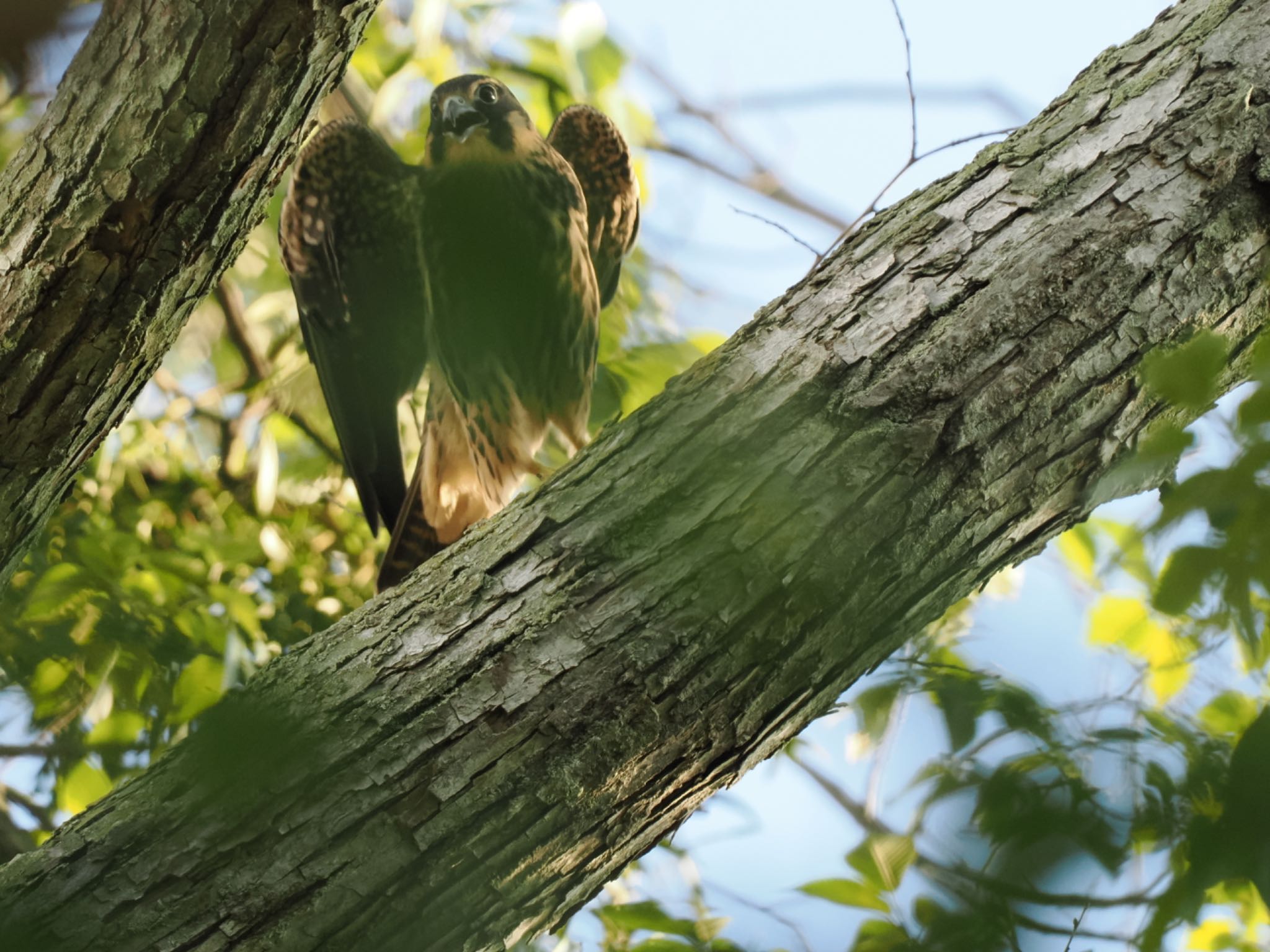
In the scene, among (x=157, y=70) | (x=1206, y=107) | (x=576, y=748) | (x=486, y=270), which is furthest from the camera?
(x=486, y=270)

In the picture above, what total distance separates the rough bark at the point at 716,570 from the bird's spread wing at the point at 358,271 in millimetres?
1826

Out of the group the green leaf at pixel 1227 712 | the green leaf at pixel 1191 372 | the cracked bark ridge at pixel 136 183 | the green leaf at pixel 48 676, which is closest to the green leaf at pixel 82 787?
the green leaf at pixel 48 676

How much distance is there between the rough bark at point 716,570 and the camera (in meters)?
1.34

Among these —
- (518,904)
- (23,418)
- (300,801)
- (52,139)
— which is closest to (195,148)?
(52,139)

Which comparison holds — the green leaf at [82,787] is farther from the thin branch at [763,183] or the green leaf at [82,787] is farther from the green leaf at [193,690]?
the thin branch at [763,183]

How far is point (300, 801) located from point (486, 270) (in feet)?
6.95

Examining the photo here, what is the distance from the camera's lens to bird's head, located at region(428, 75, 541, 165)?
10.8ft

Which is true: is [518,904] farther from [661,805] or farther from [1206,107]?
[1206,107]

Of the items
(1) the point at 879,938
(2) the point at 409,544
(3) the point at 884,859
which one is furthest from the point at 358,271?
(1) the point at 879,938

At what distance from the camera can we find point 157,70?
1.27 m

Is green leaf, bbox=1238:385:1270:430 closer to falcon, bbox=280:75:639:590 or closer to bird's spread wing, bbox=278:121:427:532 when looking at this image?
falcon, bbox=280:75:639:590

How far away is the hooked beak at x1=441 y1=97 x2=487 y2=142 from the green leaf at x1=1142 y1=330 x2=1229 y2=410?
2.83 meters

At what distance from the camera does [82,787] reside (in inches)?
86.0

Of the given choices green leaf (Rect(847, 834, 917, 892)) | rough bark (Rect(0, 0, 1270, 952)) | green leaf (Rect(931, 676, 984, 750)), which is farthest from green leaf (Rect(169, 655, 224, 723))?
green leaf (Rect(931, 676, 984, 750))
